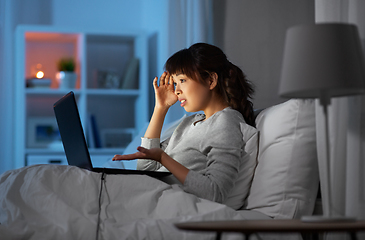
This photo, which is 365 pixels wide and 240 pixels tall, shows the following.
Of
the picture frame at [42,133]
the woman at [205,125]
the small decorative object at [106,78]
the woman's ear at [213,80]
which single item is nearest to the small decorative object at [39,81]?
the picture frame at [42,133]

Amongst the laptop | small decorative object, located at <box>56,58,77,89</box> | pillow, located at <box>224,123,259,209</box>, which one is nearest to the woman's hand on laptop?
the laptop

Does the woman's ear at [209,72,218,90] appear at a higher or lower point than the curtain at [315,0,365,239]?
higher

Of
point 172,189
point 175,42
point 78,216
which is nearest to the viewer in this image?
point 78,216

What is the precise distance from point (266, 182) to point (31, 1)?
294 cm

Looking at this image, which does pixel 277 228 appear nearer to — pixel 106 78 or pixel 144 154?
pixel 144 154

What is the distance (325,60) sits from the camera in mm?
804

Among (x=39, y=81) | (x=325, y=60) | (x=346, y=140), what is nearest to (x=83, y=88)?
(x=39, y=81)

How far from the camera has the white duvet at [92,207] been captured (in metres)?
0.96

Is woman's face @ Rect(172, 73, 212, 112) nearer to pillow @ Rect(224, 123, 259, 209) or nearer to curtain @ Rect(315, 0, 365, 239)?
pillow @ Rect(224, 123, 259, 209)

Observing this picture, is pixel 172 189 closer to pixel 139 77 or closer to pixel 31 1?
pixel 139 77

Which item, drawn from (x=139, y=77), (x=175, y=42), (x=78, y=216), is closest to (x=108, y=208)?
(x=78, y=216)

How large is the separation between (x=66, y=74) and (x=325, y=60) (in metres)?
2.71

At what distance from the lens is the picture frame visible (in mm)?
3260

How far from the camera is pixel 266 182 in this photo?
1.25 meters
